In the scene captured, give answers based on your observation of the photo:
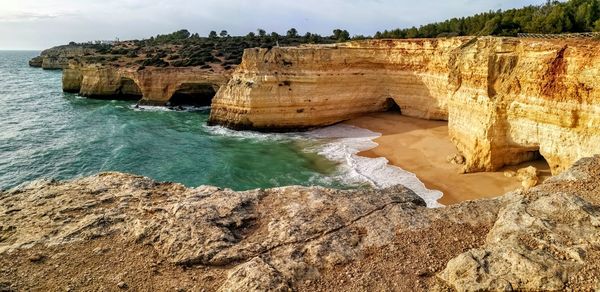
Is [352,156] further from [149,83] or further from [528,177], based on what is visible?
[149,83]

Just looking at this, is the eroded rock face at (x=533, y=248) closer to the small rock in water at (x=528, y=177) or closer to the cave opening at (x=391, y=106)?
the small rock in water at (x=528, y=177)

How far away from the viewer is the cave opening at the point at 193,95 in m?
41.5

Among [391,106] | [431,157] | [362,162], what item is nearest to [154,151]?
[362,162]

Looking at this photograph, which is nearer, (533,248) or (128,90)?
(533,248)

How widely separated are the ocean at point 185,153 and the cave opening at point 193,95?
5307 millimetres

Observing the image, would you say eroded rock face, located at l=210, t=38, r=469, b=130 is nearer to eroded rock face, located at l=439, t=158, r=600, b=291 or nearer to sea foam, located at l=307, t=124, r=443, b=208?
sea foam, located at l=307, t=124, r=443, b=208

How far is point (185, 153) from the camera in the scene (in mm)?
25281

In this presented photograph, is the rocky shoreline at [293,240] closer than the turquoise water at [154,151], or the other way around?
the rocky shoreline at [293,240]

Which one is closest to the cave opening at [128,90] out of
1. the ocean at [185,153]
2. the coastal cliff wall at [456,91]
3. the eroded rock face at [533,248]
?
the ocean at [185,153]

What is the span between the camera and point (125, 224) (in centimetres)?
723

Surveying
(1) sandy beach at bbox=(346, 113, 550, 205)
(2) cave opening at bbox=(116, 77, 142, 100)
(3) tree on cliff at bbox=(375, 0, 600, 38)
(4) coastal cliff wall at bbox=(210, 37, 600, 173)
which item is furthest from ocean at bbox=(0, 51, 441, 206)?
(3) tree on cliff at bbox=(375, 0, 600, 38)

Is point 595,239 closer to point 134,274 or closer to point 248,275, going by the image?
point 248,275

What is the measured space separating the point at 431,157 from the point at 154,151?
16850 millimetres

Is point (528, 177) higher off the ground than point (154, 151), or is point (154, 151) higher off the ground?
point (528, 177)
